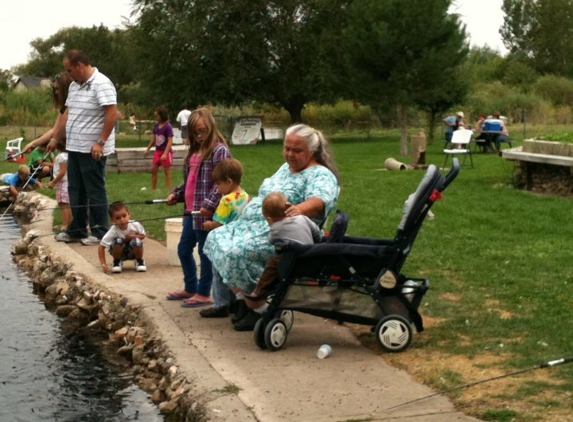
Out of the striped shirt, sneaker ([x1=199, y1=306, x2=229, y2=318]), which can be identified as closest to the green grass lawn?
sneaker ([x1=199, y1=306, x2=229, y2=318])

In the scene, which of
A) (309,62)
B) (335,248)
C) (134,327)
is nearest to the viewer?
(335,248)

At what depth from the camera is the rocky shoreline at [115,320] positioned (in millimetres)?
7336

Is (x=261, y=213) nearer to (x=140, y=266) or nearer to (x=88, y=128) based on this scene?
(x=140, y=266)

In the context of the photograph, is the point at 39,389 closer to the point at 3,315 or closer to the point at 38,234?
the point at 3,315

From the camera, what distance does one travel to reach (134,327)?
915 cm

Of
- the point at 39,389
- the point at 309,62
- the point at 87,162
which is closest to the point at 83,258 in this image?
the point at 87,162

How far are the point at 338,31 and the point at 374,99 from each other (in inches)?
410

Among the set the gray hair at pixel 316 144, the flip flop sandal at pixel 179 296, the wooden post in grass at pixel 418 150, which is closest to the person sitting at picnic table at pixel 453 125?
the wooden post in grass at pixel 418 150

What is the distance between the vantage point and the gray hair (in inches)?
324

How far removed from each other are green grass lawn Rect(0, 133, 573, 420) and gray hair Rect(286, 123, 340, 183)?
4.44 ft

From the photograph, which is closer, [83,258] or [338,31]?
[83,258]

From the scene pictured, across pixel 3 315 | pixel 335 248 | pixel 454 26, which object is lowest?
pixel 3 315

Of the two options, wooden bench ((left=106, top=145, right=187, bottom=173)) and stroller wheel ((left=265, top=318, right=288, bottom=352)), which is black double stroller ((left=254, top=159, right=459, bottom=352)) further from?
wooden bench ((left=106, top=145, right=187, bottom=173))

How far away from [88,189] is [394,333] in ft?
19.3
